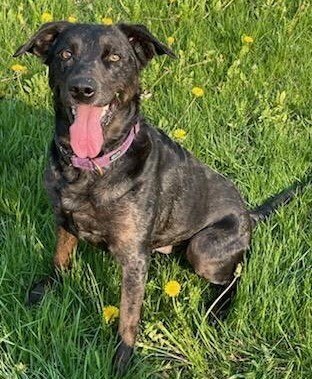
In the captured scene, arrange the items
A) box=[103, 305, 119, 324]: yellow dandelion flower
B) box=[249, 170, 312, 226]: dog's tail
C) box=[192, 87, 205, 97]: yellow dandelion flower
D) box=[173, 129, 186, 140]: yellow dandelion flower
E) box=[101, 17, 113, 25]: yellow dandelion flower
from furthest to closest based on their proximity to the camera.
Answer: box=[101, 17, 113, 25]: yellow dandelion flower, box=[192, 87, 205, 97]: yellow dandelion flower, box=[173, 129, 186, 140]: yellow dandelion flower, box=[249, 170, 312, 226]: dog's tail, box=[103, 305, 119, 324]: yellow dandelion flower

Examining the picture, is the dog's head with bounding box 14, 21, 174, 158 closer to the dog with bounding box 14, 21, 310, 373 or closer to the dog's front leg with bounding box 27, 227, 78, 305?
the dog with bounding box 14, 21, 310, 373

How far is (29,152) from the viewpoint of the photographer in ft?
13.0


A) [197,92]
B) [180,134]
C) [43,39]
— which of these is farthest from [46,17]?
[43,39]

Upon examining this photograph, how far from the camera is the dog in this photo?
108 inches

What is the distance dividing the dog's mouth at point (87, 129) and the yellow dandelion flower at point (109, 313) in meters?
0.72

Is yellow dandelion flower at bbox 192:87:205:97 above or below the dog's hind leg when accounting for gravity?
above

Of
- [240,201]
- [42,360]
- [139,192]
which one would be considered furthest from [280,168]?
[42,360]

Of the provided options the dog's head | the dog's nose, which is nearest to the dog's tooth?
the dog's head

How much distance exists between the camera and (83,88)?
8.54 ft

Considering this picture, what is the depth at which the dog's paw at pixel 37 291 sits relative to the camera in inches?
123

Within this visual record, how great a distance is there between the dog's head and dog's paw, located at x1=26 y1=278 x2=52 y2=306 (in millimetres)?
801

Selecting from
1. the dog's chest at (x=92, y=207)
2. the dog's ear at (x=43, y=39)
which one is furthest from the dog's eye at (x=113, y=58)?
the dog's chest at (x=92, y=207)

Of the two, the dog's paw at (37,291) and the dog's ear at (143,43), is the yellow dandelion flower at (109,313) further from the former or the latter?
A: the dog's ear at (143,43)

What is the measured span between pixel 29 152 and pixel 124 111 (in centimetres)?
126
